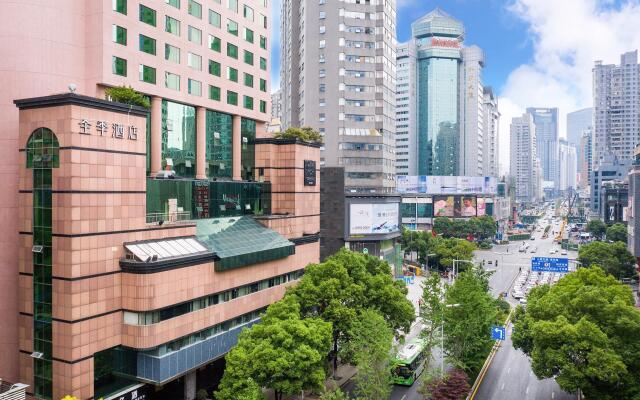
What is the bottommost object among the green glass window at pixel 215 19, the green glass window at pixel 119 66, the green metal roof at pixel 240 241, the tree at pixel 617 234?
the tree at pixel 617 234

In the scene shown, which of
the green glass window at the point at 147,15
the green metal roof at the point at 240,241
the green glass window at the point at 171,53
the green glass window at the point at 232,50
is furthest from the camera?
the green glass window at the point at 232,50

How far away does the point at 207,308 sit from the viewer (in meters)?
35.8

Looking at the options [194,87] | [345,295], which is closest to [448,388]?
[345,295]

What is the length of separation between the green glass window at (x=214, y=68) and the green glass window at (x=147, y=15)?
22.7 feet

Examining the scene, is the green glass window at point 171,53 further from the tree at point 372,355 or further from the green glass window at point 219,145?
the tree at point 372,355

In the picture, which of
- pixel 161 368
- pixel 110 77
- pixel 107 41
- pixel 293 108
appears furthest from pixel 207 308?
pixel 293 108

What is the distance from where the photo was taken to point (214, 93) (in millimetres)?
44969

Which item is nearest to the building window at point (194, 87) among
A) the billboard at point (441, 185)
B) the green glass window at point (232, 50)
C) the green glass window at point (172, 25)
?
the green glass window at point (172, 25)

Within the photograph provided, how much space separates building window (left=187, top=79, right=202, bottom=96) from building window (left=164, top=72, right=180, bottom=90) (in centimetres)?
118

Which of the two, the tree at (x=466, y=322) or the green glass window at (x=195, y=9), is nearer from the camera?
the green glass window at (x=195, y=9)

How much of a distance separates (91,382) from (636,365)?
112 feet

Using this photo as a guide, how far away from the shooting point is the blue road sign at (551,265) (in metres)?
58.6

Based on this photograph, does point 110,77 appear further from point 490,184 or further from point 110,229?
point 490,184

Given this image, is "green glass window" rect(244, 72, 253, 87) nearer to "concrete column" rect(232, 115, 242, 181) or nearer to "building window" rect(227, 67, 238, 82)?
"building window" rect(227, 67, 238, 82)
